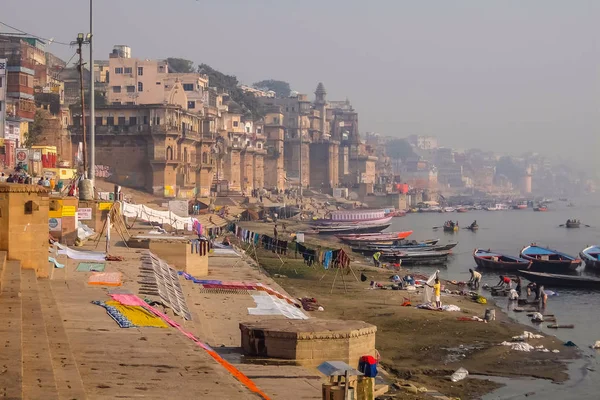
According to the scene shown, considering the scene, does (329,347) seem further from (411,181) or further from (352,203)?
(411,181)

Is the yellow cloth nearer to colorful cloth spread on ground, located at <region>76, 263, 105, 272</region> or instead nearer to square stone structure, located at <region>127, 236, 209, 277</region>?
colorful cloth spread on ground, located at <region>76, 263, 105, 272</region>

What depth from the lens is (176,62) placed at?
102125 mm

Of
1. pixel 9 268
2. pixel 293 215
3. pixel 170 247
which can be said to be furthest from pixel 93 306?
pixel 293 215

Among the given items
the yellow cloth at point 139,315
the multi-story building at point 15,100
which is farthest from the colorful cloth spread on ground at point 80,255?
the multi-story building at point 15,100

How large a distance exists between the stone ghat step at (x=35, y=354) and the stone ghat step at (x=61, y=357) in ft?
0.31

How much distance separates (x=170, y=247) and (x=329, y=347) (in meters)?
13.0

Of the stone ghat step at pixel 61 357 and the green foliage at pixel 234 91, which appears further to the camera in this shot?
the green foliage at pixel 234 91

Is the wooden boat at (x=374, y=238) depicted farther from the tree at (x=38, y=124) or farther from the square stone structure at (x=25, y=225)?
the square stone structure at (x=25, y=225)

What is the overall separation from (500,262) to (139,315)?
3481 cm

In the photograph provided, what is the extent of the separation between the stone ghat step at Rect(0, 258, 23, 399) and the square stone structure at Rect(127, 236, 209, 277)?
446 inches

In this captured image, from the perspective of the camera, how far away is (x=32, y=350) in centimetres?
791

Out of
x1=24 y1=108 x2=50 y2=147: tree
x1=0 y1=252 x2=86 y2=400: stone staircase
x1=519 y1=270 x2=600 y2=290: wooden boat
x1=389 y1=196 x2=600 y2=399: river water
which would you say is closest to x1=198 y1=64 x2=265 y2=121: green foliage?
x1=389 y1=196 x2=600 y2=399: river water

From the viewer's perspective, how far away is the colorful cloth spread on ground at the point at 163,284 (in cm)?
1538

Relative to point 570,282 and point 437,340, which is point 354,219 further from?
point 437,340
